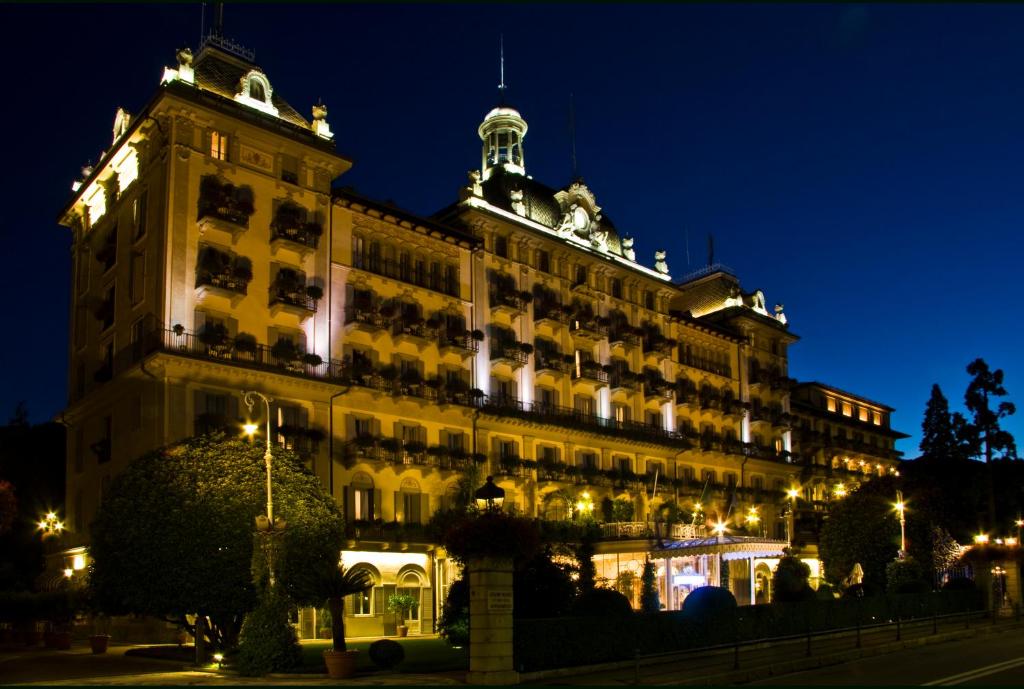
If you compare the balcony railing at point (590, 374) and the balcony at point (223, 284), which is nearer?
the balcony at point (223, 284)

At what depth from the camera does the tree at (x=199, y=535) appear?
37625mm

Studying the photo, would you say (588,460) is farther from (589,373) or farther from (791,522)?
(791,522)

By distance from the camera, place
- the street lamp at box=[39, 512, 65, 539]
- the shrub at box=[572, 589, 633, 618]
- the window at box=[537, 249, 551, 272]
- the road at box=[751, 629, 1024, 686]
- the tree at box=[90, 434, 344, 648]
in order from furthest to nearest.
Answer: the window at box=[537, 249, 551, 272] → the street lamp at box=[39, 512, 65, 539] → the tree at box=[90, 434, 344, 648] → the shrub at box=[572, 589, 633, 618] → the road at box=[751, 629, 1024, 686]

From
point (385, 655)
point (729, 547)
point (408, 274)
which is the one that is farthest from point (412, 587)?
point (385, 655)

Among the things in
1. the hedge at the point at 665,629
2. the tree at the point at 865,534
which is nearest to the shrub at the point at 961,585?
the tree at the point at 865,534

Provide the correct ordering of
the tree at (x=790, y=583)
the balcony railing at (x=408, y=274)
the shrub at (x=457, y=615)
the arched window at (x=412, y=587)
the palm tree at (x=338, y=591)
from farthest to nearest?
1. the balcony railing at (x=408, y=274)
2. the arched window at (x=412, y=587)
3. the tree at (x=790, y=583)
4. the shrub at (x=457, y=615)
5. the palm tree at (x=338, y=591)

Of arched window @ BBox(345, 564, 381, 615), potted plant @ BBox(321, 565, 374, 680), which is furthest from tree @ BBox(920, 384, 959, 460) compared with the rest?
potted plant @ BBox(321, 565, 374, 680)

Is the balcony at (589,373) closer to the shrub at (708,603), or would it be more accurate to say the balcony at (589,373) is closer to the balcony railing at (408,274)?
the balcony railing at (408,274)

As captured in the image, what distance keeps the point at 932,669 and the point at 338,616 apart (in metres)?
17.5

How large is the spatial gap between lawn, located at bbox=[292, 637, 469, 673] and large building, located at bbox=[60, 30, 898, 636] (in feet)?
27.3

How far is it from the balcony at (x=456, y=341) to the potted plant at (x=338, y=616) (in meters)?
25.8

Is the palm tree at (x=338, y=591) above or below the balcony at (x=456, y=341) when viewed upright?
below

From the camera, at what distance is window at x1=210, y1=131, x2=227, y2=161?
5369cm

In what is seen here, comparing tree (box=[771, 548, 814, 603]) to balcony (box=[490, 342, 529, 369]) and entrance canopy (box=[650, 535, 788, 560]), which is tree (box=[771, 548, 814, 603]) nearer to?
entrance canopy (box=[650, 535, 788, 560])
